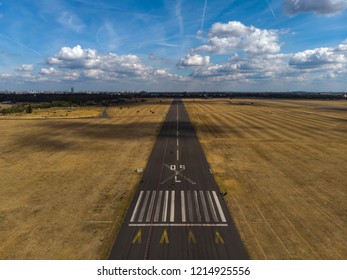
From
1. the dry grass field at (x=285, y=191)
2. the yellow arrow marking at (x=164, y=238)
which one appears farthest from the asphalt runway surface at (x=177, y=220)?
the dry grass field at (x=285, y=191)

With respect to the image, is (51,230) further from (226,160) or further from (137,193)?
(226,160)

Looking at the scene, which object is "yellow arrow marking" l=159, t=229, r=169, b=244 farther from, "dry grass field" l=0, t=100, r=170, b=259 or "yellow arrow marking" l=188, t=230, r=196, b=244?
"dry grass field" l=0, t=100, r=170, b=259

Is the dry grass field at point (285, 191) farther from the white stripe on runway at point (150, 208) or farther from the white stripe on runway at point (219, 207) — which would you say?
the white stripe on runway at point (150, 208)

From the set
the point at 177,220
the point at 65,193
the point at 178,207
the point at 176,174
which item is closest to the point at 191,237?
the point at 177,220

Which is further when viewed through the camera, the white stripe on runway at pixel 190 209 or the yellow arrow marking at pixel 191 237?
the white stripe on runway at pixel 190 209

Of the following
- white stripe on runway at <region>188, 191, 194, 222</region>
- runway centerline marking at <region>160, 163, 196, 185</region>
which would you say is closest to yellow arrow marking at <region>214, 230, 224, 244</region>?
white stripe on runway at <region>188, 191, 194, 222</region>
